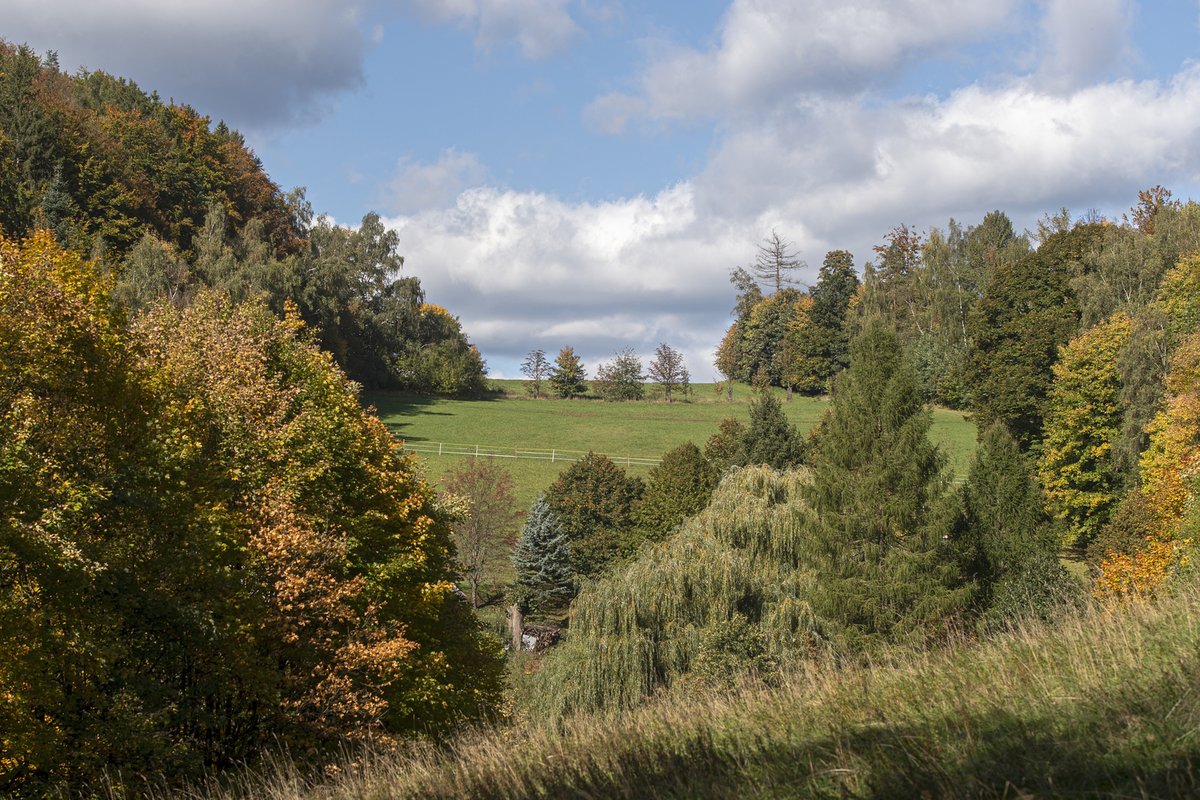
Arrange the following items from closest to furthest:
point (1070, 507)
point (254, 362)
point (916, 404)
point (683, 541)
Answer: point (254, 362) → point (683, 541) → point (916, 404) → point (1070, 507)

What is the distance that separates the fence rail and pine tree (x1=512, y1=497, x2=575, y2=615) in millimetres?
21151

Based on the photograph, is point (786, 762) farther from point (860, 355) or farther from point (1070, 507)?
point (1070, 507)

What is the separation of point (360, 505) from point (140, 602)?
29.8 feet

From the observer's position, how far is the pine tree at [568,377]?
118750 millimetres

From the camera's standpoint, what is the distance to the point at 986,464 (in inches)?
1854

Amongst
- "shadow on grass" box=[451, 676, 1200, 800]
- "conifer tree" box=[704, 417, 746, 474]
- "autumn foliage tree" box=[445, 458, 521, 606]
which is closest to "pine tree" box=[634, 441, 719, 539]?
"conifer tree" box=[704, 417, 746, 474]

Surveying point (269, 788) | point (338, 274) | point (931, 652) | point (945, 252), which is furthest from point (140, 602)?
point (945, 252)

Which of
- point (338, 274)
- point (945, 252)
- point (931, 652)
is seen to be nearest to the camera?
point (931, 652)

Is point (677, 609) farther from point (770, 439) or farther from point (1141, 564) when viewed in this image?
point (770, 439)

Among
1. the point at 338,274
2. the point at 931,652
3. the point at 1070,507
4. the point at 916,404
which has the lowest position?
the point at 1070,507

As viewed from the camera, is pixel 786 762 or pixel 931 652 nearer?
pixel 786 762

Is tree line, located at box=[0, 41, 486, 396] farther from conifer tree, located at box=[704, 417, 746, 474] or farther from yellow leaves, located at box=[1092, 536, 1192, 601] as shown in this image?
yellow leaves, located at box=[1092, 536, 1192, 601]

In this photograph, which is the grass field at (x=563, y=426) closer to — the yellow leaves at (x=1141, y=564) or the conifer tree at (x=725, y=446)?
the conifer tree at (x=725, y=446)

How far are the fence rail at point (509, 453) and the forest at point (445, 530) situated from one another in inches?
495
